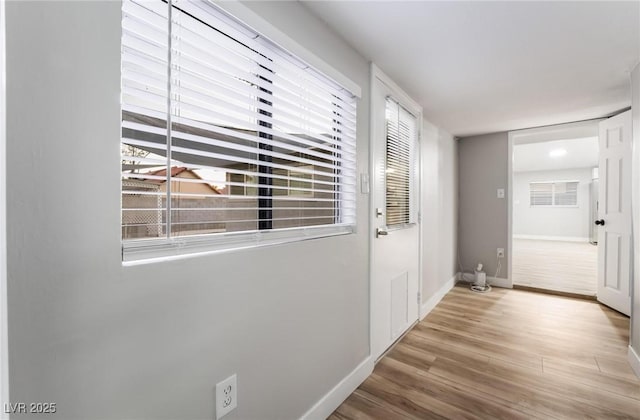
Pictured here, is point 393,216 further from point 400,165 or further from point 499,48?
point 499,48

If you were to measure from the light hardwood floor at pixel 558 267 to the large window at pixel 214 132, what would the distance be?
4.06 metres

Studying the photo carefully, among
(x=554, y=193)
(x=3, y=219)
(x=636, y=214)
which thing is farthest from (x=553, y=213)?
(x=3, y=219)

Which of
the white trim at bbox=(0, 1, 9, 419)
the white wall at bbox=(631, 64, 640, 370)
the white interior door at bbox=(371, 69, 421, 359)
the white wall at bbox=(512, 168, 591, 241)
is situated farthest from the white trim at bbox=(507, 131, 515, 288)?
the white wall at bbox=(512, 168, 591, 241)

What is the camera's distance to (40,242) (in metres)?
0.67

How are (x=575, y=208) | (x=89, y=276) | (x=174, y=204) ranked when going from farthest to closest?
(x=575, y=208) → (x=174, y=204) → (x=89, y=276)

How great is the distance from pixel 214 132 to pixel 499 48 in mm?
1832

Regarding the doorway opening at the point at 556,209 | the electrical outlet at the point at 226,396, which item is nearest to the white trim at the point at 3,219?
the electrical outlet at the point at 226,396

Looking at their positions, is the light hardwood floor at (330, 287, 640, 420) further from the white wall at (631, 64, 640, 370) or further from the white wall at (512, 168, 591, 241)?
the white wall at (512, 168, 591, 241)

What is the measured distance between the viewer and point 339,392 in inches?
66.7

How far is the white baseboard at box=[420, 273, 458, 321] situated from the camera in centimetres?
299

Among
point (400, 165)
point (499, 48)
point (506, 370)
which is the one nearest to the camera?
point (499, 48)

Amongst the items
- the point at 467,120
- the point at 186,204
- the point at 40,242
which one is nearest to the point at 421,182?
the point at 467,120

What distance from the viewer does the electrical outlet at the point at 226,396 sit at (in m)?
1.06

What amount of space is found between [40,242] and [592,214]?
11.0 meters
